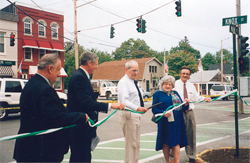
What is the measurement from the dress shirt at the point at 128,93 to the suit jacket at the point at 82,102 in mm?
913

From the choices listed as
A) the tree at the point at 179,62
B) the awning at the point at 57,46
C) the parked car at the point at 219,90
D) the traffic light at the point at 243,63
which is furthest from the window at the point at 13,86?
the tree at the point at 179,62

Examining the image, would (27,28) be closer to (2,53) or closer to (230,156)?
(2,53)

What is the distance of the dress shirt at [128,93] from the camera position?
409cm

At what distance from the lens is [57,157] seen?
257 centimetres

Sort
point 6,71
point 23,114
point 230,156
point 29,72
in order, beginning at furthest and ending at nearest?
point 29,72 → point 6,71 → point 230,156 → point 23,114

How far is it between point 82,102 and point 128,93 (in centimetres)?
127

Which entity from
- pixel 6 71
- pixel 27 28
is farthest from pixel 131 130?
pixel 27 28

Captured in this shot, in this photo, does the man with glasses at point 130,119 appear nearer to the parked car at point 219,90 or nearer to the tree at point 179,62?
the parked car at point 219,90

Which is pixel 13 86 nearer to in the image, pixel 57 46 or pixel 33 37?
pixel 33 37

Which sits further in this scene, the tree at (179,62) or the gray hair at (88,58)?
the tree at (179,62)

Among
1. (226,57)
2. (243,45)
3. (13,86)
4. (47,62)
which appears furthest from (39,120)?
(226,57)

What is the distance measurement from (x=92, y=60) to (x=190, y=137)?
3004 millimetres

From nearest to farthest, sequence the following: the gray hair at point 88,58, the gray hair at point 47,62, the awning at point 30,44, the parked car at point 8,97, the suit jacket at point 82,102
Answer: the gray hair at point 47,62 → the suit jacket at point 82,102 → the gray hair at point 88,58 → the parked car at point 8,97 → the awning at point 30,44

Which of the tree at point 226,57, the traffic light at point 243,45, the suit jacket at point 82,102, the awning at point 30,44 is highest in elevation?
the tree at point 226,57
